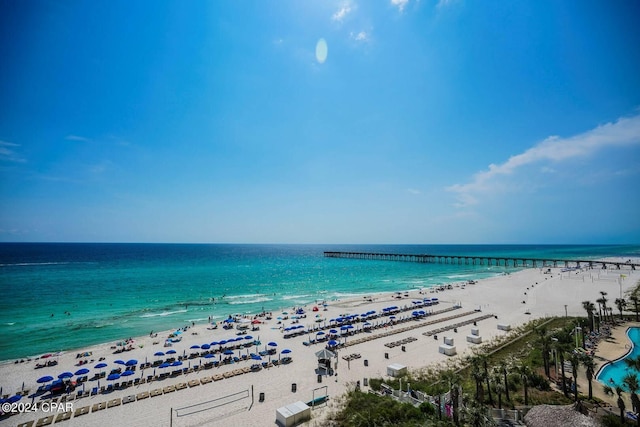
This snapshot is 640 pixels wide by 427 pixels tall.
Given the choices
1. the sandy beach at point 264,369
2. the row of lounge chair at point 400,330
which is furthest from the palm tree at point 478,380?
the row of lounge chair at point 400,330

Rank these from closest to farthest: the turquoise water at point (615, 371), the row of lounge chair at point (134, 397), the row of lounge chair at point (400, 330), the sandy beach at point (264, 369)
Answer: the row of lounge chair at point (134, 397) → the sandy beach at point (264, 369) → the turquoise water at point (615, 371) → the row of lounge chair at point (400, 330)

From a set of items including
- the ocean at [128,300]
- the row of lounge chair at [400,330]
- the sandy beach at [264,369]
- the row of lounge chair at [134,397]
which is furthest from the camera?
the ocean at [128,300]

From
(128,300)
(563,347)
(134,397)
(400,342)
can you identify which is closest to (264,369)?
(134,397)

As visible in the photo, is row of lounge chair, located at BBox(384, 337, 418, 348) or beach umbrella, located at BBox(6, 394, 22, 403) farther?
row of lounge chair, located at BBox(384, 337, 418, 348)

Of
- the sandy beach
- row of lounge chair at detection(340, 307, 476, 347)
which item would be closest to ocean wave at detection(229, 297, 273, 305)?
the sandy beach

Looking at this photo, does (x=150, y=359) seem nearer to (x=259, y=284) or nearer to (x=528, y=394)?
(x=528, y=394)

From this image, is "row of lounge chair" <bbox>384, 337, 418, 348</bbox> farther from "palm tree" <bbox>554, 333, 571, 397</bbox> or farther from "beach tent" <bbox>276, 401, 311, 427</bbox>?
"beach tent" <bbox>276, 401, 311, 427</bbox>

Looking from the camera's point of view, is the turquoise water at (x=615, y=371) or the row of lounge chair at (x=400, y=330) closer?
the turquoise water at (x=615, y=371)

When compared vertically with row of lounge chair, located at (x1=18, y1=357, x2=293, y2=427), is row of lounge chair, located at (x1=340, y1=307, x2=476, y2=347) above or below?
above

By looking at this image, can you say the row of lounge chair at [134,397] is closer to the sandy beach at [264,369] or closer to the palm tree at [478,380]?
the sandy beach at [264,369]
